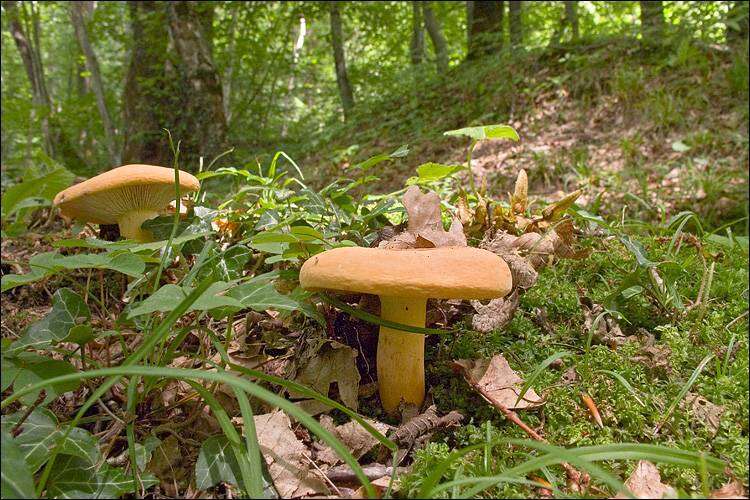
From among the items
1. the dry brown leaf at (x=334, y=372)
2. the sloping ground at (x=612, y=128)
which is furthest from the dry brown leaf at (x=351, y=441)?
the sloping ground at (x=612, y=128)

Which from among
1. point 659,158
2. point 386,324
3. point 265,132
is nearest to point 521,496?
point 386,324

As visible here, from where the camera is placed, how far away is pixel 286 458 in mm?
1493

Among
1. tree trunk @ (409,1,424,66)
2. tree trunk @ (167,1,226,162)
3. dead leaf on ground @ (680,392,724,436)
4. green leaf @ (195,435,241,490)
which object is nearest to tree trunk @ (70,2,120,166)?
tree trunk @ (167,1,226,162)

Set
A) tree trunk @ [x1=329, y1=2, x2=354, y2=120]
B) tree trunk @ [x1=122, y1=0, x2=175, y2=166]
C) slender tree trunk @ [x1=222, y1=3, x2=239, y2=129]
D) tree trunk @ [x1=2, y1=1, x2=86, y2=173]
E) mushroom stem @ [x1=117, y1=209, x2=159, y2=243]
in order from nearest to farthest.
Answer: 1. mushroom stem @ [x1=117, y1=209, x2=159, y2=243]
2. tree trunk @ [x1=122, y1=0, x2=175, y2=166]
3. slender tree trunk @ [x1=222, y1=3, x2=239, y2=129]
4. tree trunk @ [x1=329, y1=2, x2=354, y2=120]
5. tree trunk @ [x1=2, y1=1, x2=86, y2=173]

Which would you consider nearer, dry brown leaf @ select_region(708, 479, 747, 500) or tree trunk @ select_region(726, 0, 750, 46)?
dry brown leaf @ select_region(708, 479, 747, 500)

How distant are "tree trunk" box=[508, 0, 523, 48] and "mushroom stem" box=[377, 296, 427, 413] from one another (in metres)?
7.48

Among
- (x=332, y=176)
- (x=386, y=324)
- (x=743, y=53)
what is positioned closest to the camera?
(x=386, y=324)

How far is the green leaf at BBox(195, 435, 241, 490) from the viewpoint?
135 cm

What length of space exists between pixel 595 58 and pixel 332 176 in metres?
4.17

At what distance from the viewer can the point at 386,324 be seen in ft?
5.50

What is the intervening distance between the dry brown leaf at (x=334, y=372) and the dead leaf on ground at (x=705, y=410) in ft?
3.75

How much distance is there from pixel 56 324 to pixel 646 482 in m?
1.87

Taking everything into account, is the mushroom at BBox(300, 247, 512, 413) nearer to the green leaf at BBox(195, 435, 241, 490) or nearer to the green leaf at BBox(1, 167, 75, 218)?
the green leaf at BBox(195, 435, 241, 490)

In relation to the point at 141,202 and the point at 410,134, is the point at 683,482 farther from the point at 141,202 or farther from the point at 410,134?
the point at 410,134
